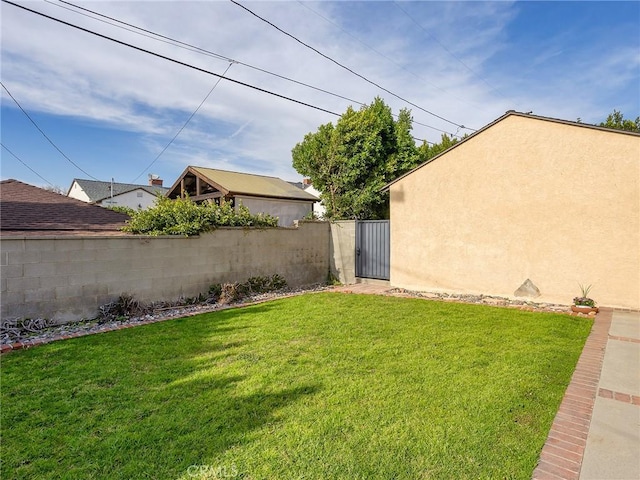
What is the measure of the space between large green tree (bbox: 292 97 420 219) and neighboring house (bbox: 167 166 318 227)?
178 centimetres

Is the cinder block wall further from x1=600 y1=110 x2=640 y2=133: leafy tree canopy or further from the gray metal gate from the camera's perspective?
x1=600 y1=110 x2=640 y2=133: leafy tree canopy

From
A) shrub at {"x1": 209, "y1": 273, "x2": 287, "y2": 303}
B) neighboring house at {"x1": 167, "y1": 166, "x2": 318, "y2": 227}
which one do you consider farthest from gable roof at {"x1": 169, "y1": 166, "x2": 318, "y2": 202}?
shrub at {"x1": 209, "y1": 273, "x2": 287, "y2": 303}

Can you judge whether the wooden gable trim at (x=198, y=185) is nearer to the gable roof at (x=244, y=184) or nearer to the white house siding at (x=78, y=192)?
the gable roof at (x=244, y=184)

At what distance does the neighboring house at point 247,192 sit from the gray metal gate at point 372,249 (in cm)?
781

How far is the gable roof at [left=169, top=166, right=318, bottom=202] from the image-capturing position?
18.3 metres

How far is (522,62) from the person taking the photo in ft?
41.7

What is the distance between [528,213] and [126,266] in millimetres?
10165

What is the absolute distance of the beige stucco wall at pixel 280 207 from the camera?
18.8m

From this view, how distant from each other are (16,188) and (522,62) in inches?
763

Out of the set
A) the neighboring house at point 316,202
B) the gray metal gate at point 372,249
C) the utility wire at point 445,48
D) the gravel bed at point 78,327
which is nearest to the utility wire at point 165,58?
the utility wire at point 445,48

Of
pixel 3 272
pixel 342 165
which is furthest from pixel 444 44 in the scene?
pixel 3 272

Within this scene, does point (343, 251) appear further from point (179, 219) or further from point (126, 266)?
point (126, 266)

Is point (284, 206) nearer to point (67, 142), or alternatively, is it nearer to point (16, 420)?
point (67, 142)

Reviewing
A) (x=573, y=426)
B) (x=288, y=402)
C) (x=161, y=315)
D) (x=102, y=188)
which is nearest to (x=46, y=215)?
(x=161, y=315)
